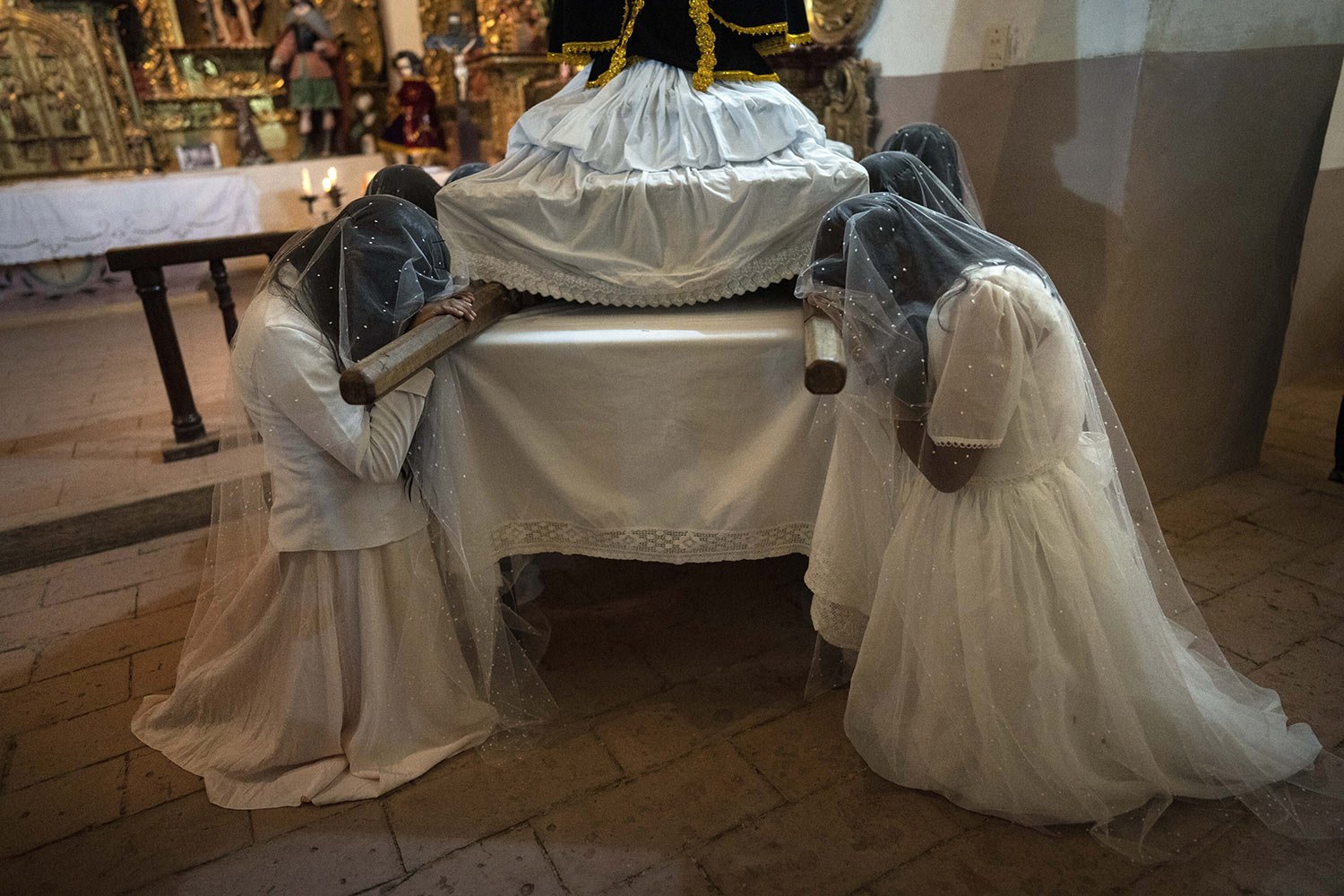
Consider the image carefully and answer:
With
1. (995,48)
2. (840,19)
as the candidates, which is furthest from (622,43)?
(840,19)

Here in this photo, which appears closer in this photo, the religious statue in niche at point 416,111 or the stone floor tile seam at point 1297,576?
the stone floor tile seam at point 1297,576

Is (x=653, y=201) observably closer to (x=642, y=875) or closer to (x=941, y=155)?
(x=941, y=155)

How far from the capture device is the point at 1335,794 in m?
1.73

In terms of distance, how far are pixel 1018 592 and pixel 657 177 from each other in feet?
4.13

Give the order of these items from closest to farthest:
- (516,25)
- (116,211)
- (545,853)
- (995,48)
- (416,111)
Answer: (545,853) → (995,48) → (516,25) → (116,211) → (416,111)

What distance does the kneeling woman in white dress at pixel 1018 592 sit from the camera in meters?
1.66

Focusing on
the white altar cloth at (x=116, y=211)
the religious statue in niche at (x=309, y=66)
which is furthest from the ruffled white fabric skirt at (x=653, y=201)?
the religious statue in niche at (x=309, y=66)

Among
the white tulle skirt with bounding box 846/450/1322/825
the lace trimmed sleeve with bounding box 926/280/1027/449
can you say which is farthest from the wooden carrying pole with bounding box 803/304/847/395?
the white tulle skirt with bounding box 846/450/1322/825

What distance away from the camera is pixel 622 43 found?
2.25 meters

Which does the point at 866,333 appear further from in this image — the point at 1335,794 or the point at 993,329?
the point at 1335,794

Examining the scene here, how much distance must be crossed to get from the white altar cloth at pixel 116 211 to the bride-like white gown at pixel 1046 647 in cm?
608

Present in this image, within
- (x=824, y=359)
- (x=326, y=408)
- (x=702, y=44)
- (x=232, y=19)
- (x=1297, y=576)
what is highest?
(x=232, y=19)

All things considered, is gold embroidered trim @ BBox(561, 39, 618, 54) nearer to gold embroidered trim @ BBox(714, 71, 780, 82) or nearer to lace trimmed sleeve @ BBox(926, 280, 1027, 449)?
gold embroidered trim @ BBox(714, 71, 780, 82)

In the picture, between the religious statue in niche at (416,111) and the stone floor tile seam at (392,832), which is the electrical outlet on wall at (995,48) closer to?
the stone floor tile seam at (392,832)
